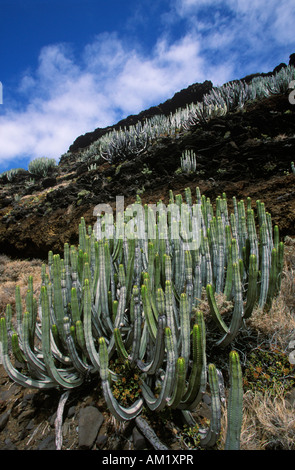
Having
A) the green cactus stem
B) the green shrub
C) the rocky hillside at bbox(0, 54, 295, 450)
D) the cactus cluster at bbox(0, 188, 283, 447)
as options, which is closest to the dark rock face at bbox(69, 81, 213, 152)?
the green shrub

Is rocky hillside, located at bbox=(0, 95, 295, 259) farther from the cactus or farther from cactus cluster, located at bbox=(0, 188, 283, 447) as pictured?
the cactus

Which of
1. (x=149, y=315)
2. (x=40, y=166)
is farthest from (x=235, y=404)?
(x=40, y=166)

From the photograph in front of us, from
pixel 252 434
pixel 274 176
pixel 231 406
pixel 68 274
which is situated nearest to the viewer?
pixel 231 406

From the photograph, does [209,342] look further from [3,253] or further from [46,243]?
[3,253]

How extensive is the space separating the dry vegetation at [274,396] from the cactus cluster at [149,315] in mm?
145

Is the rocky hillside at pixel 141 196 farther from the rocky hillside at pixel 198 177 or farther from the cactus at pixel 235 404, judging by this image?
the cactus at pixel 235 404

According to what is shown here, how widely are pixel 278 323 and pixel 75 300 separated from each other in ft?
5.48

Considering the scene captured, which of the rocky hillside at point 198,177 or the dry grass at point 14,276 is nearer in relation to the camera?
the dry grass at point 14,276

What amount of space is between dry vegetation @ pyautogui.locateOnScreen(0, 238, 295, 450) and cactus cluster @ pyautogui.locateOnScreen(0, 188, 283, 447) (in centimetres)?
15

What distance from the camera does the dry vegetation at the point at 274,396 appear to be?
134 centimetres

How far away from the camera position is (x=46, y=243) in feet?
17.1

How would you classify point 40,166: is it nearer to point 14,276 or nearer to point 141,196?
point 141,196

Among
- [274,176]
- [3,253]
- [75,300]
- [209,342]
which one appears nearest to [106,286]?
[75,300]

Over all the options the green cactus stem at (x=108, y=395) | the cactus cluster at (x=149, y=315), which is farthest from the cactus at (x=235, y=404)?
the green cactus stem at (x=108, y=395)
